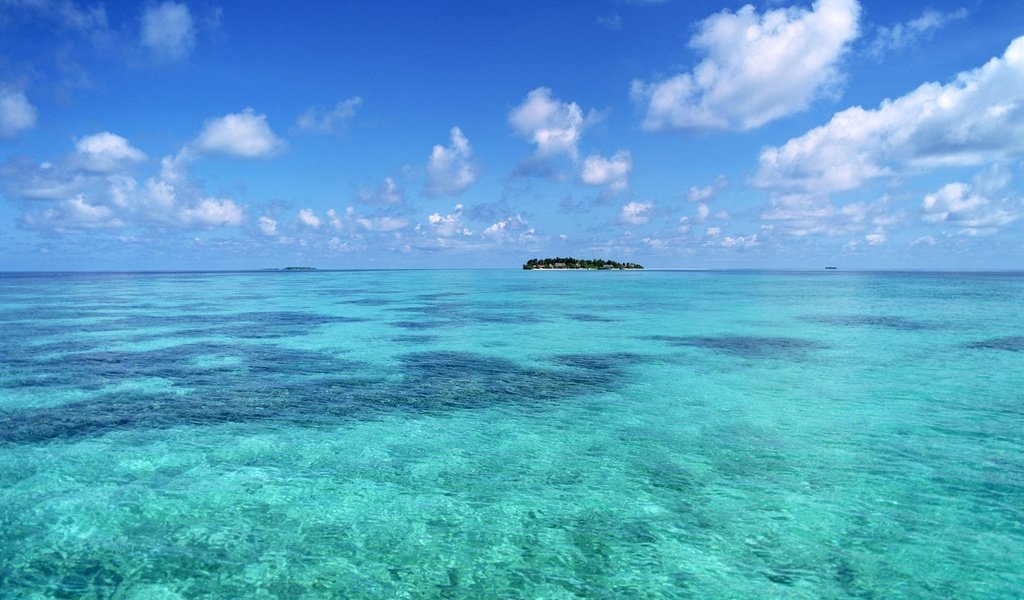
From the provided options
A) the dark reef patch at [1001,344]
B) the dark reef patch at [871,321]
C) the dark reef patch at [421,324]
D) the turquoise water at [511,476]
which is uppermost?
the dark reef patch at [871,321]

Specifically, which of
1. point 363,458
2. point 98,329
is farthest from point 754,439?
point 98,329

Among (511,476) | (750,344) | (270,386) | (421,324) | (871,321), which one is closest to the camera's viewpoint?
(511,476)

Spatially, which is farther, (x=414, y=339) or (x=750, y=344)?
(x=414, y=339)

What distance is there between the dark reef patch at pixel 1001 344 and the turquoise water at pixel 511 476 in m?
4.00

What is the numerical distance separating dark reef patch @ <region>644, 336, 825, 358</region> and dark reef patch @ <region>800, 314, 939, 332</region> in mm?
9840

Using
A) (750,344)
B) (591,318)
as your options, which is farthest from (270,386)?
(591,318)

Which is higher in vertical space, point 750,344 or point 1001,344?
point 1001,344

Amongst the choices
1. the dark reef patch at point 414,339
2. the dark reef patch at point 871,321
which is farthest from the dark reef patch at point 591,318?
the dark reef patch at point 871,321

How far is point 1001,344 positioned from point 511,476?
2883cm

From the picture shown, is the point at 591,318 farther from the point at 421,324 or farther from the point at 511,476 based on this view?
the point at 511,476

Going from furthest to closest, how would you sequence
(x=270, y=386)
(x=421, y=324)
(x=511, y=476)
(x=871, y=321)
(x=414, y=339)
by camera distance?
(x=871, y=321), (x=421, y=324), (x=414, y=339), (x=270, y=386), (x=511, y=476)

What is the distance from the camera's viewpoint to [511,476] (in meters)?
10.6

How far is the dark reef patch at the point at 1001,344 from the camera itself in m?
25.0

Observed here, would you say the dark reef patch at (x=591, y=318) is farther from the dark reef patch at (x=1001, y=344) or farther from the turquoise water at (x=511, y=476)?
the dark reef patch at (x=1001, y=344)
